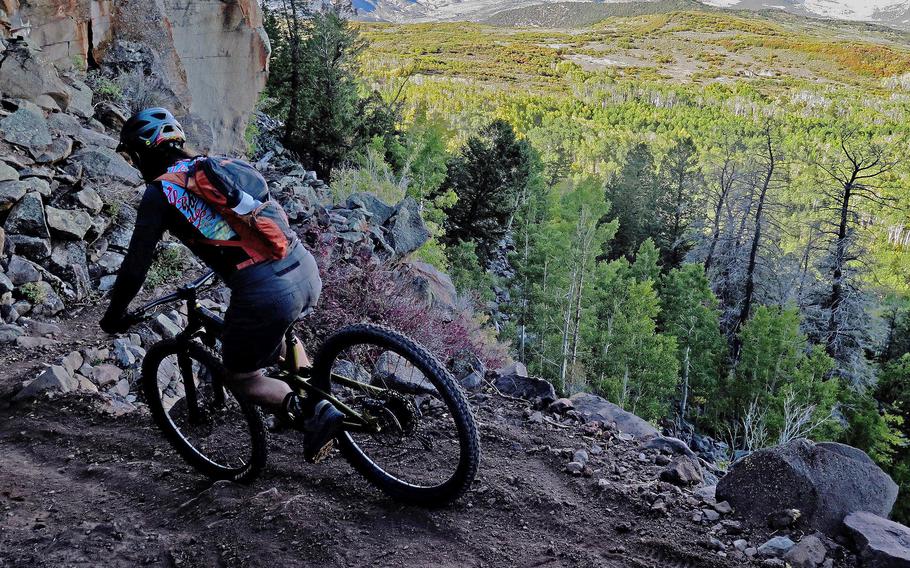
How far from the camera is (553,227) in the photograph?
37.6 meters

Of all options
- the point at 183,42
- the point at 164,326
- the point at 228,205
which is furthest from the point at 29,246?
the point at 183,42

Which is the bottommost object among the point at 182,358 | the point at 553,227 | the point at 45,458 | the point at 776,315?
the point at 776,315

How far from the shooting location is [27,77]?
33.5ft

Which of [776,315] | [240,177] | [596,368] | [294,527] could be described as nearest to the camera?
[240,177]

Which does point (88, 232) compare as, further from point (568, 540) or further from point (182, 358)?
point (568, 540)

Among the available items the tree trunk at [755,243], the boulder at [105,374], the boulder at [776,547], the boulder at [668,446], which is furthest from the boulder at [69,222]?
the tree trunk at [755,243]

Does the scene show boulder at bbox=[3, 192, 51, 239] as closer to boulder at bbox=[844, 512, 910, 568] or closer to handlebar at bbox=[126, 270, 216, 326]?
handlebar at bbox=[126, 270, 216, 326]

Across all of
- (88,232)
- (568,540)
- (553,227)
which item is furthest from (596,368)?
(568,540)

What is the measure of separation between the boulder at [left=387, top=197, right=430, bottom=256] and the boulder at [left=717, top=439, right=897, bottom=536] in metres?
9.85

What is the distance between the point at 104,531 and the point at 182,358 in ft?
3.70

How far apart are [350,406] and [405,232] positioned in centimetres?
1029

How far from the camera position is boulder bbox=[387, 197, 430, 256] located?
45.1 ft

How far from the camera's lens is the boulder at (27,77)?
32.7ft

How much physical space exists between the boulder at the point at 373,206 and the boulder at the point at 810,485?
10.9 metres
